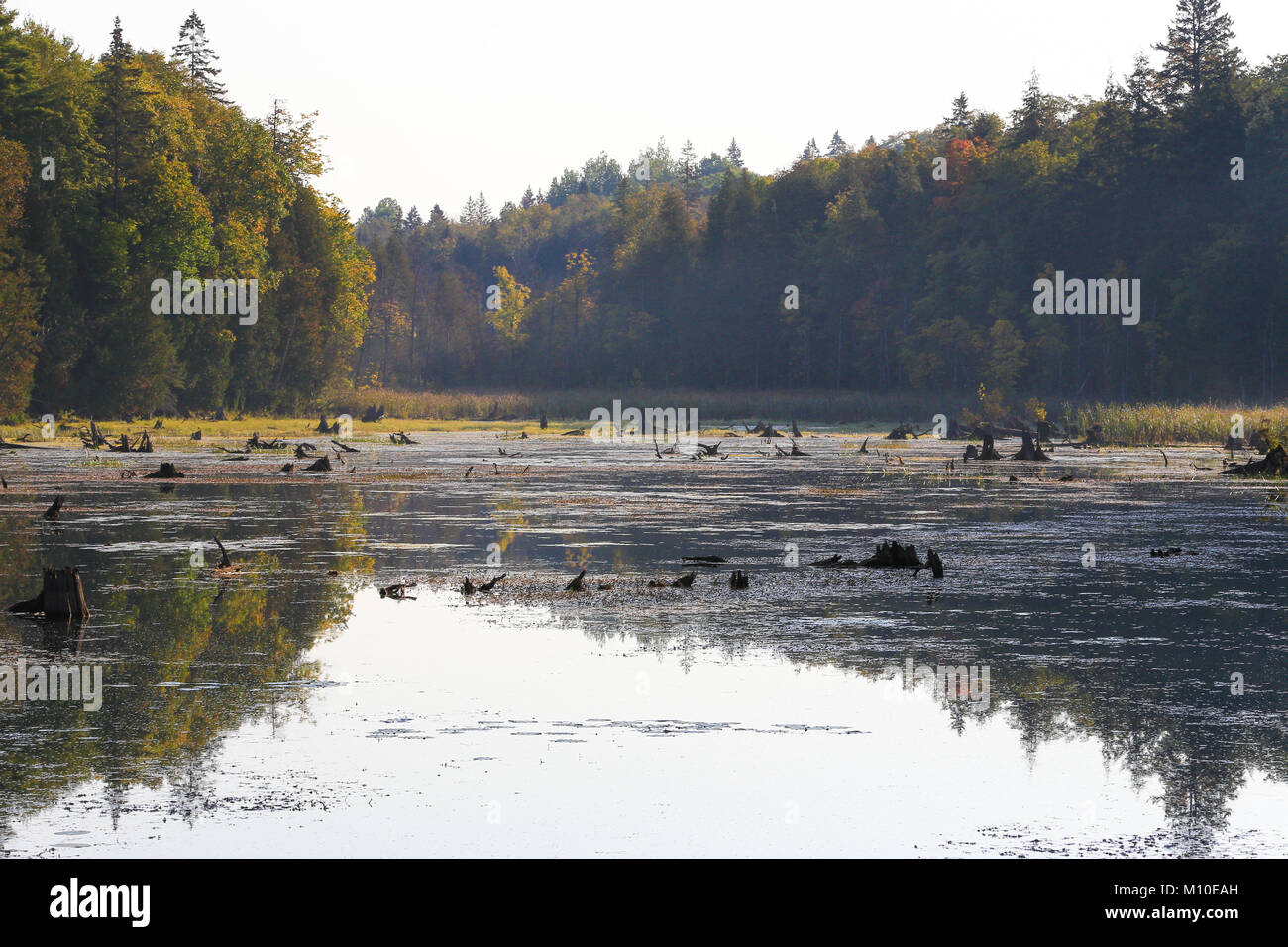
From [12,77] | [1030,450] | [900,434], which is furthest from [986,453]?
[12,77]

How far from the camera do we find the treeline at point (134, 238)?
5938 cm

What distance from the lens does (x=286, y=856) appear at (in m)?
6.39

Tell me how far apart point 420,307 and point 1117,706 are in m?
159

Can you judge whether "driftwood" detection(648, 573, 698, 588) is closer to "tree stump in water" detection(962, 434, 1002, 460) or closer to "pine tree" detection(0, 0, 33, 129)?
"tree stump in water" detection(962, 434, 1002, 460)

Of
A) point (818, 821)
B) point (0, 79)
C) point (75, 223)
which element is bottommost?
point (818, 821)

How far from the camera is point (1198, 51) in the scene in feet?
300

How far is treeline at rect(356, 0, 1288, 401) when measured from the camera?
8656cm

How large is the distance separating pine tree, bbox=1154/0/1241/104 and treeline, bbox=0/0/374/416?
56.5 meters

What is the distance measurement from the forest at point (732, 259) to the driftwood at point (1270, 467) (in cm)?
4391

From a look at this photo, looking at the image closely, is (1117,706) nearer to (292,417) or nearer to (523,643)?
(523,643)

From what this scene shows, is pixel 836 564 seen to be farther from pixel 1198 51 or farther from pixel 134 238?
pixel 1198 51

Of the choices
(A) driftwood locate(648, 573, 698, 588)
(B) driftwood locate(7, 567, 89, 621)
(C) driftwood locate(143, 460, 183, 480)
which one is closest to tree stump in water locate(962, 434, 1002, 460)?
(C) driftwood locate(143, 460, 183, 480)
